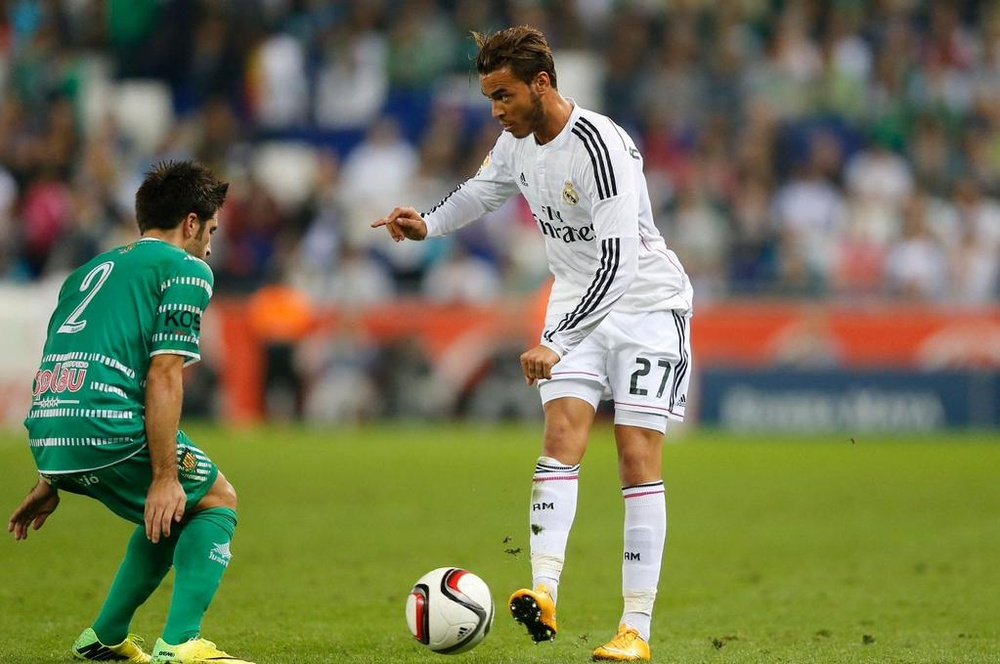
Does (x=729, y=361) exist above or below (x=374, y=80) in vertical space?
below

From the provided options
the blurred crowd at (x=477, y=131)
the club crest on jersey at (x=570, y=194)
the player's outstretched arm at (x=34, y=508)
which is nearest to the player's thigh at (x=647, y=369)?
the club crest on jersey at (x=570, y=194)

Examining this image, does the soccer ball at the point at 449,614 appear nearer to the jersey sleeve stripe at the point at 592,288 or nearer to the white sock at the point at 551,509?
the white sock at the point at 551,509

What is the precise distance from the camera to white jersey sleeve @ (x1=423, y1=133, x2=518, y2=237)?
6402 mm

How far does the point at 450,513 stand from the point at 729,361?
289 inches

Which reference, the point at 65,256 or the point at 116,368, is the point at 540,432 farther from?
the point at 116,368

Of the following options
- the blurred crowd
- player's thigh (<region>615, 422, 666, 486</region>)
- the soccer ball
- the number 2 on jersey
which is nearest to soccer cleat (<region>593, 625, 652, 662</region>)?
the soccer ball

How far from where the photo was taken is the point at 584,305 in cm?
579

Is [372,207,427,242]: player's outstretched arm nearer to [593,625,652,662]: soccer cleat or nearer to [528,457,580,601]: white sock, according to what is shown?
[528,457,580,601]: white sock

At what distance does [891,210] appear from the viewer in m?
20.1

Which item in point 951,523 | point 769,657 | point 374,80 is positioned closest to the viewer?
point 769,657

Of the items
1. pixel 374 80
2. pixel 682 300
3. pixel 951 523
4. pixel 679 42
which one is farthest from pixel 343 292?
pixel 682 300

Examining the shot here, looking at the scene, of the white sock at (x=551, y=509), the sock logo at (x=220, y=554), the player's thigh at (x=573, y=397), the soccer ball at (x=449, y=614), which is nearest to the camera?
the sock logo at (x=220, y=554)

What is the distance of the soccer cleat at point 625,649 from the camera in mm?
5762

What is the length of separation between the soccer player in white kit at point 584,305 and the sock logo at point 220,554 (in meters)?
1.05
